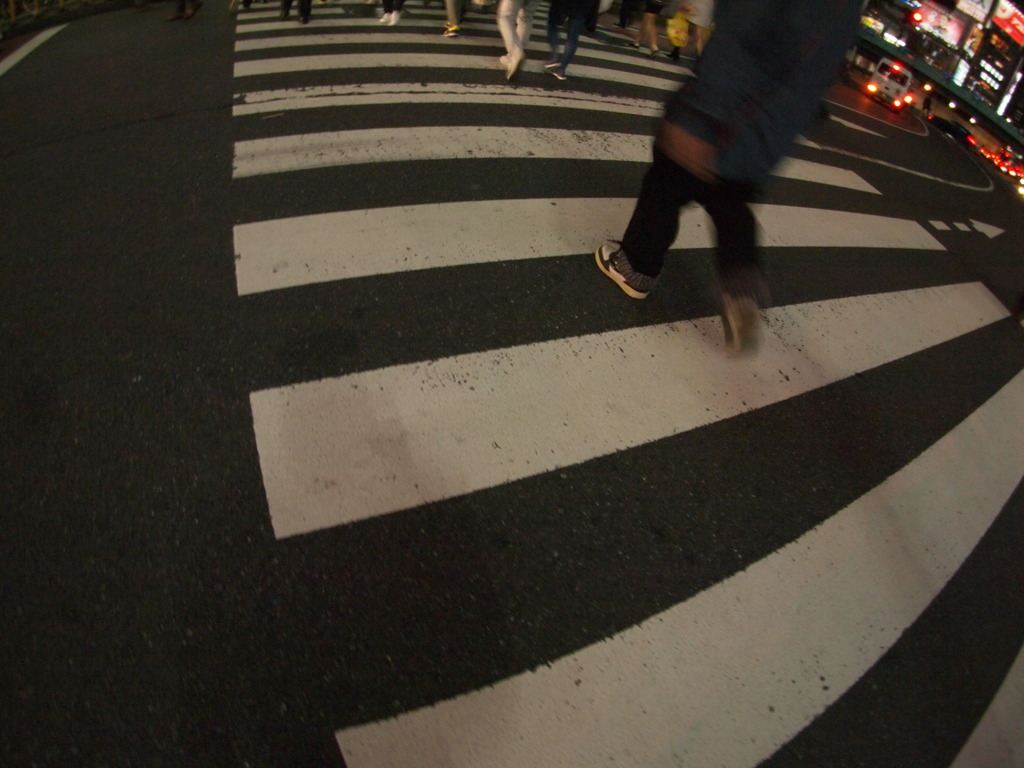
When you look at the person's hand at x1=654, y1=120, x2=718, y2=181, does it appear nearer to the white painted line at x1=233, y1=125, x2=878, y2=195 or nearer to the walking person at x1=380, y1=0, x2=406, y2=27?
the white painted line at x1=233, y1=125, x2=878, y2=195

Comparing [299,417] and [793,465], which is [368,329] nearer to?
[299,417]

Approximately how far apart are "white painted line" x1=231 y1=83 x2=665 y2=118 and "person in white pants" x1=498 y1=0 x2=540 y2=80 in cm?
37

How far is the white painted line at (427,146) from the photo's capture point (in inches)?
130

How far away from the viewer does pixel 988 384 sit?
308cm

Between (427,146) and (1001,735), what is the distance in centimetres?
418

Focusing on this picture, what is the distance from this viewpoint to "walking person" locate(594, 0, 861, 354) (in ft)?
5.48

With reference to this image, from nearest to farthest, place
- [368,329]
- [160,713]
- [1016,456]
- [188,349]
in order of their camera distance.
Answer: [160,713], [188,349], [368,329], [1016,456]

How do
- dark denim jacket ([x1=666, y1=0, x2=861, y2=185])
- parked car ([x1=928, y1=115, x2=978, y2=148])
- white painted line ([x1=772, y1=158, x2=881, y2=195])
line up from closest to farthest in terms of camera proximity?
dark denim jacket ([x1=666, y1=0, x2=861, y2=185]) < white painted line ([x1=772, y1=158, x2=881, y2=195]) < parked car ([x1=928, y1=115, x2=978, y2=148])

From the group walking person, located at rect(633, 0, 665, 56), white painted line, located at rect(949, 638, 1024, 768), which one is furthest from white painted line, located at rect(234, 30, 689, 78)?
white painted line, located at rect(949, 638, 1024, 768)

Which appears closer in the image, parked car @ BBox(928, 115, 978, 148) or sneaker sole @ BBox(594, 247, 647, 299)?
sneaker sole @ BBox(594, 247, 647, 299)

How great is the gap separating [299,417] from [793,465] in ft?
6.71

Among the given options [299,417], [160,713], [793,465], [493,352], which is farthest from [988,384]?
[160,713]

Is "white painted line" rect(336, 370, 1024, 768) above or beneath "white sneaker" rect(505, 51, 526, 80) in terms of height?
beneath

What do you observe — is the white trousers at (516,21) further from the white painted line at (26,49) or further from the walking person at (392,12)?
the white painted line at (26,49)
